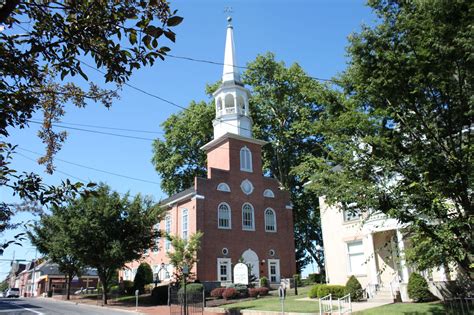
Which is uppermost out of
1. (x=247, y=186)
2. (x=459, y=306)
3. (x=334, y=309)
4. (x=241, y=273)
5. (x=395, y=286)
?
(x=247, y=186)

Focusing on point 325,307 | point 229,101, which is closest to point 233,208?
point 229,101

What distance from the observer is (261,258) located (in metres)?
36.9

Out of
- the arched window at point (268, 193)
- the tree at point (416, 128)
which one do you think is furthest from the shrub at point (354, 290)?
the arched window at point (268, 193)

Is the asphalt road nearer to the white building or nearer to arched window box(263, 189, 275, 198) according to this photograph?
the white building

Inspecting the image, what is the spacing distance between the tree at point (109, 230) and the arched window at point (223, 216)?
5946mm

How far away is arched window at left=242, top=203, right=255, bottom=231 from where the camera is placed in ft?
122

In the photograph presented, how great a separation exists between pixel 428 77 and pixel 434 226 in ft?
13.3

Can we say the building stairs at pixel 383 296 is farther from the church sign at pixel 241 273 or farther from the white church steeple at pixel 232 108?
the white church steeple at pixel 232 108

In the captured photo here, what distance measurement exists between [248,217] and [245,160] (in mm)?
5210

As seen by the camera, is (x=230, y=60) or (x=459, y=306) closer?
(x=459, y=306)

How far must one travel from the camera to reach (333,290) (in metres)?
22.8

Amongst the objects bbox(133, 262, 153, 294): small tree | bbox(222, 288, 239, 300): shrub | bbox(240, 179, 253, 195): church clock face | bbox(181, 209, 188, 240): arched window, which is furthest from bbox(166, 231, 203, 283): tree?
bbox(133, 262, 153, 294): small tree

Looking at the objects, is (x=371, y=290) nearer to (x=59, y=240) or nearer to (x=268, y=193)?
(x=268, y=193)

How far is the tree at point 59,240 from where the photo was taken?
97.5ft
